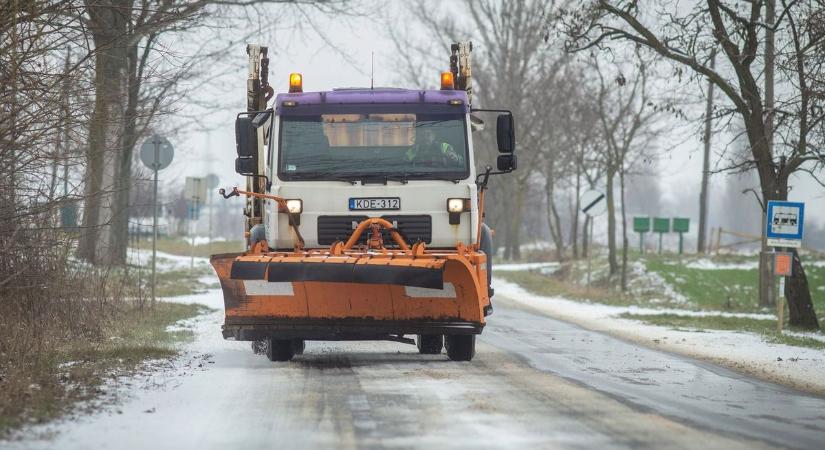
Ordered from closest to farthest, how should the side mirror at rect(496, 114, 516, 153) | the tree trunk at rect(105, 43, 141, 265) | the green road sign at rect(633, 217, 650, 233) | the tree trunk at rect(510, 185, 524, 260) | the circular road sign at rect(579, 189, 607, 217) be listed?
1. the side mirror at rect(496, 114, 516, 153)
2. the tree trunk at rect(105, 43, 141, 265)
3. the circular road sign at rect(579, 189, 607, 217)
4. the green road sign at rect(633, 217, 650, 233)
5. the tree trunk at rect(510, 185, 524, 260)

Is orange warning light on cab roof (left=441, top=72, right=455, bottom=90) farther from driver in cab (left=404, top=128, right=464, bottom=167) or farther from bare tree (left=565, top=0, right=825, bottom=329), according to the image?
bare tree (left=565, top=0, right=825, bottom=329)

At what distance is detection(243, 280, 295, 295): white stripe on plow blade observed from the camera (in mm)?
10945

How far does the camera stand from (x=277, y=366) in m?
11.4

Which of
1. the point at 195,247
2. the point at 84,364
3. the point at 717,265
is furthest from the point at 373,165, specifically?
the point at 195,247

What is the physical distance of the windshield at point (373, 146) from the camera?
1195 centimetres

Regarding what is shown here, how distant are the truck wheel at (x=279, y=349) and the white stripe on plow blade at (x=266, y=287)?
0.88 m

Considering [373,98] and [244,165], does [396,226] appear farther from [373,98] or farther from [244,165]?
[244,165]

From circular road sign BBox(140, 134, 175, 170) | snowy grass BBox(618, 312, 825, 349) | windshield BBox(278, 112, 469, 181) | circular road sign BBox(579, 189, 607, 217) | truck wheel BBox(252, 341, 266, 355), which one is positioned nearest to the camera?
windshield BBox(278, 112, 469, 181)

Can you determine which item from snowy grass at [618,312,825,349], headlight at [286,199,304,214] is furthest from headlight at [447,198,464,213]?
snowy grass at [618,312,825,349]

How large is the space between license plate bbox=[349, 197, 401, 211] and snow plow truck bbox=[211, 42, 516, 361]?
0.01m

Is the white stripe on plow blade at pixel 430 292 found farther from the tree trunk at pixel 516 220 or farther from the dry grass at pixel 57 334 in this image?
the tree trunk at pixel 516 220

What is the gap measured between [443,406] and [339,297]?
2.83m

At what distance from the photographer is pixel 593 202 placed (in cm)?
2766

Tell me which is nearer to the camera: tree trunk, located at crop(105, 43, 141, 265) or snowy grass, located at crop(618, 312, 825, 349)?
tree trunk, located at crop(105, 43, 141, 265)
